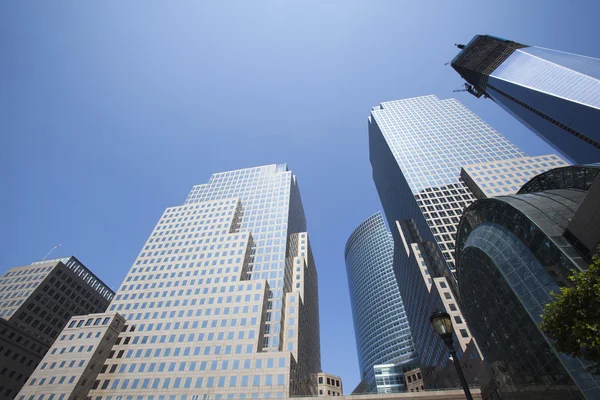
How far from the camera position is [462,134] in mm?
120812

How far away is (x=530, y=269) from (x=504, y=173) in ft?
247

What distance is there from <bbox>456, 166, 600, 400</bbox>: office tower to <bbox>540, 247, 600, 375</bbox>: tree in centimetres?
1005

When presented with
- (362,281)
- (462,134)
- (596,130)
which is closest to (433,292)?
(596,130)

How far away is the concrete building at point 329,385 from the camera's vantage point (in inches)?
2810

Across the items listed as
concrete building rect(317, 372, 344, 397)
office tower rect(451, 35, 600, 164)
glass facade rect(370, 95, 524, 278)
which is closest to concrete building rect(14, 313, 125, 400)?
concrete building rect(317, 372, 344, 397)

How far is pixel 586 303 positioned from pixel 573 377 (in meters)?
14.0

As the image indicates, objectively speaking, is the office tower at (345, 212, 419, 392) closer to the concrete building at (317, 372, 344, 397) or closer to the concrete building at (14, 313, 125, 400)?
the concrete building at (317, 372, 344, 397)

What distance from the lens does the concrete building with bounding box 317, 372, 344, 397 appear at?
234ft

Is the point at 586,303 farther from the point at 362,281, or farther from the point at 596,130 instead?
the point at 362,281

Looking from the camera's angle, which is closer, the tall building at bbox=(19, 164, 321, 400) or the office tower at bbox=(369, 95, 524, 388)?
the tall building at bbox=(19, 164, 321, 400)

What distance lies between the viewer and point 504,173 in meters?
87.9

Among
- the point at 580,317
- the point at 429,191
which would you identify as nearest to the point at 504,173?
the point at 429,191

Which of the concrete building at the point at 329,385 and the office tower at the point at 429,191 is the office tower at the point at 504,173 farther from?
the concrete building at the point at 329,385

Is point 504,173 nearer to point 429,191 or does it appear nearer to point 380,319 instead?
point 429,191
